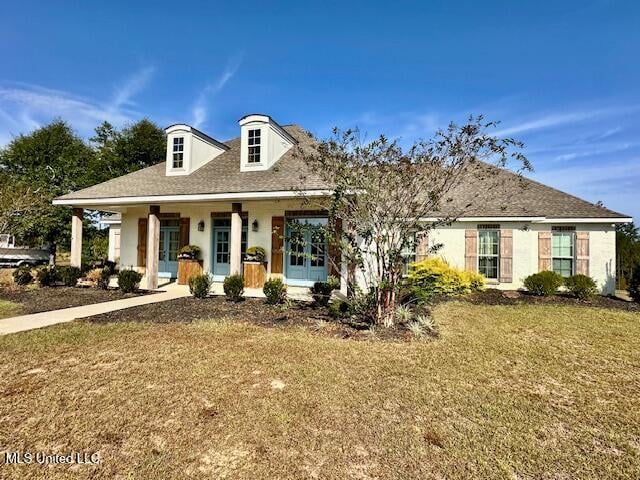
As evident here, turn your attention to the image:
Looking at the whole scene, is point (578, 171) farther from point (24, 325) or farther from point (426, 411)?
point (24, 325)

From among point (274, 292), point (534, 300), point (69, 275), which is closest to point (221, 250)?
point (69, 275)

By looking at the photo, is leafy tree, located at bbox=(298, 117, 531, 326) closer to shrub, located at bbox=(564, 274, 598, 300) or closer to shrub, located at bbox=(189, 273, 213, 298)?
shrub, located at bbox=(189, 273, 213, 298)

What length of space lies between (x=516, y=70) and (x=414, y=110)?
3.21 metres

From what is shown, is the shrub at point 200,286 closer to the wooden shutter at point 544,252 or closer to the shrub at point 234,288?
the shrub at point 234,288

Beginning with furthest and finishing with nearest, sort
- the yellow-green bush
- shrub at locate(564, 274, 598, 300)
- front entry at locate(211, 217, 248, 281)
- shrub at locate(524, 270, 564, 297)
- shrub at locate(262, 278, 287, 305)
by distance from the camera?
front entry at locate(211, 217, 248, 281)
the yellow-green bush
shrub at locate(524, 270, 564, 297)
shrub at locate(564, 274, 598, 300)
shrub at locate(262, 278, 287, 305)

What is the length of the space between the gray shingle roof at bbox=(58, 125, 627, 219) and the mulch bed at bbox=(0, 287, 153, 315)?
3.13 m

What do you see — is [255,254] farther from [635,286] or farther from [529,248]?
[635,286]

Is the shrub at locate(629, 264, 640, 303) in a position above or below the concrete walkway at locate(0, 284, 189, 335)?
above

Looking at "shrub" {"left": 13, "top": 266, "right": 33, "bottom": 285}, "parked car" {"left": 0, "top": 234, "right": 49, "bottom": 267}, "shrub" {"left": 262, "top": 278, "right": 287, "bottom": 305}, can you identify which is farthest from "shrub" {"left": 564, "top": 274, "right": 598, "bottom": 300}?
"parked car" {"left": 0, "top": 234, "right": 49, "bottom": 267}

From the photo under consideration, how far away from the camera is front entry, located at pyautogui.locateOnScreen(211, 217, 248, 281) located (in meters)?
12.6

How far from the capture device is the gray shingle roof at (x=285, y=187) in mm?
10281

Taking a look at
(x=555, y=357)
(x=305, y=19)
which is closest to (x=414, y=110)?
(x=305, y=19)

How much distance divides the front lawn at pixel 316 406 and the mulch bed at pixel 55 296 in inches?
120

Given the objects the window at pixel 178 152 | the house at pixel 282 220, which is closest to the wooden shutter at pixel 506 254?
the house at pixel 282 220
